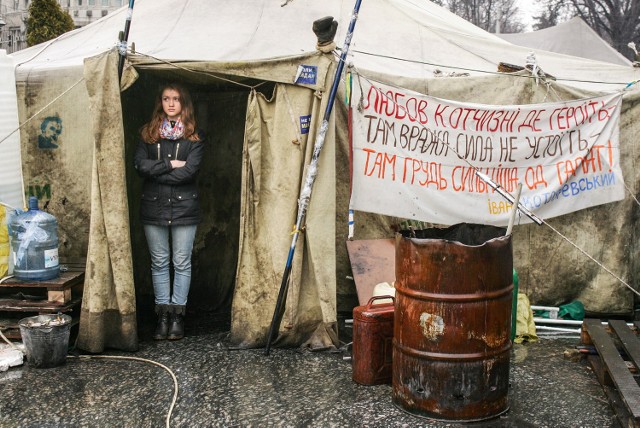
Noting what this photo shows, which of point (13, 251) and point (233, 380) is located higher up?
point (13, 251)

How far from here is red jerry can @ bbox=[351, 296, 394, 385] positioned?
16.3 ft

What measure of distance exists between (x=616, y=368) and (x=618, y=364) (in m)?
0.08

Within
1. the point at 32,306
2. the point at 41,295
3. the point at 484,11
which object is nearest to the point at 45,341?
the point at 32,306

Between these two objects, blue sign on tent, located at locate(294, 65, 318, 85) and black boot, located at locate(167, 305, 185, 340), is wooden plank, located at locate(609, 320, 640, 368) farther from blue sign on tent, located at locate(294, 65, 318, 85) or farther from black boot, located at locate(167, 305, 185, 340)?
black boot, located at locate(167, 305, 185, 340)

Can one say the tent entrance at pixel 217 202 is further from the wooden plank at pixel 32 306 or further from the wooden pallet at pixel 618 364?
the wooden pallet at pixel 618 364

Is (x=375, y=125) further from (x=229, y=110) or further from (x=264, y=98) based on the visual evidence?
(x=229, y=110)

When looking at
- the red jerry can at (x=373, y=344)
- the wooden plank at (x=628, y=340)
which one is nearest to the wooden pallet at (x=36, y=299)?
the red jerry can at (x=373, y=344)

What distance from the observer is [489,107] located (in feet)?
20.7

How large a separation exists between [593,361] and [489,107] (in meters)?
2.37

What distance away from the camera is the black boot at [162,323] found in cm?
615

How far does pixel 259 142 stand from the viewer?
5.84m

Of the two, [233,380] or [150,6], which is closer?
[233,380]

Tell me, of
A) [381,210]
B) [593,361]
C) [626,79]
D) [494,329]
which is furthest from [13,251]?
[626,79]

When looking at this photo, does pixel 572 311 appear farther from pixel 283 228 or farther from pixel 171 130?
pixel 171 130
